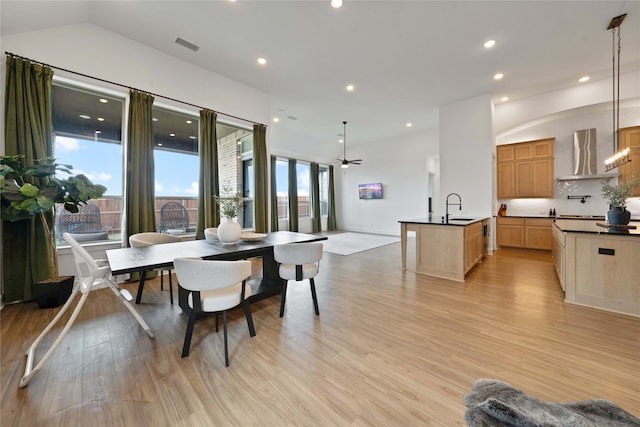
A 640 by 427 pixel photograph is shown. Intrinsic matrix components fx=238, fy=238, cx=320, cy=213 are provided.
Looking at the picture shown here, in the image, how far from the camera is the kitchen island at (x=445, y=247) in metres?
3.67

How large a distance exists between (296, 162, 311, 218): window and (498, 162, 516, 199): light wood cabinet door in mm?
6243

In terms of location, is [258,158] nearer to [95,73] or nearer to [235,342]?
[95,73]

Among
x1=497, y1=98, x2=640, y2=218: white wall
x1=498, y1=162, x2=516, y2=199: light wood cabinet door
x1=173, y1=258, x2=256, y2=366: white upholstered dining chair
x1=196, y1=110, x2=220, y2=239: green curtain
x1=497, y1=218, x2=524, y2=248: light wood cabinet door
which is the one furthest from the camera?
x1=498, y1=162, x2=516, y2=199: light wood cabinet door

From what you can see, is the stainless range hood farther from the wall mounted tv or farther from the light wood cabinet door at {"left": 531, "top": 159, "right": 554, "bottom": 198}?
the wall mounted tv

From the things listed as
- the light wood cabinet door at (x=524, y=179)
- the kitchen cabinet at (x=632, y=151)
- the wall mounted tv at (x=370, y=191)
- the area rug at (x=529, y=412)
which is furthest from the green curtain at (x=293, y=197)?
the kitchen cabinet at (x=632, y=151)

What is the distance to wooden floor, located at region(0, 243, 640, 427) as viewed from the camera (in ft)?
4.71

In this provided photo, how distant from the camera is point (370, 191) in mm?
9523

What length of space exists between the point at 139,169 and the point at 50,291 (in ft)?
6.19

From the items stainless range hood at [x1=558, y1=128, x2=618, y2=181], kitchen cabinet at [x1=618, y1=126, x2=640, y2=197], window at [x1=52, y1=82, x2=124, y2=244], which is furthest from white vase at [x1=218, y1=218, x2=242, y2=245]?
kitchen cabinet at [x1=618, y1=126, x2=640, y2=197]

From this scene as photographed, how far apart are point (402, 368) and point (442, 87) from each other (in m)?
5.48

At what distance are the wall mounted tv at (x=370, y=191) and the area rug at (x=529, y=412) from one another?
853 centimetres

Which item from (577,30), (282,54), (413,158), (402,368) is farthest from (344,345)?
(413,158)

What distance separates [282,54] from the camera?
399cm

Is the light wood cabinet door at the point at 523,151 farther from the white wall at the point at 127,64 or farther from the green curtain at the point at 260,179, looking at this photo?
the white wall at the point at 127,64
